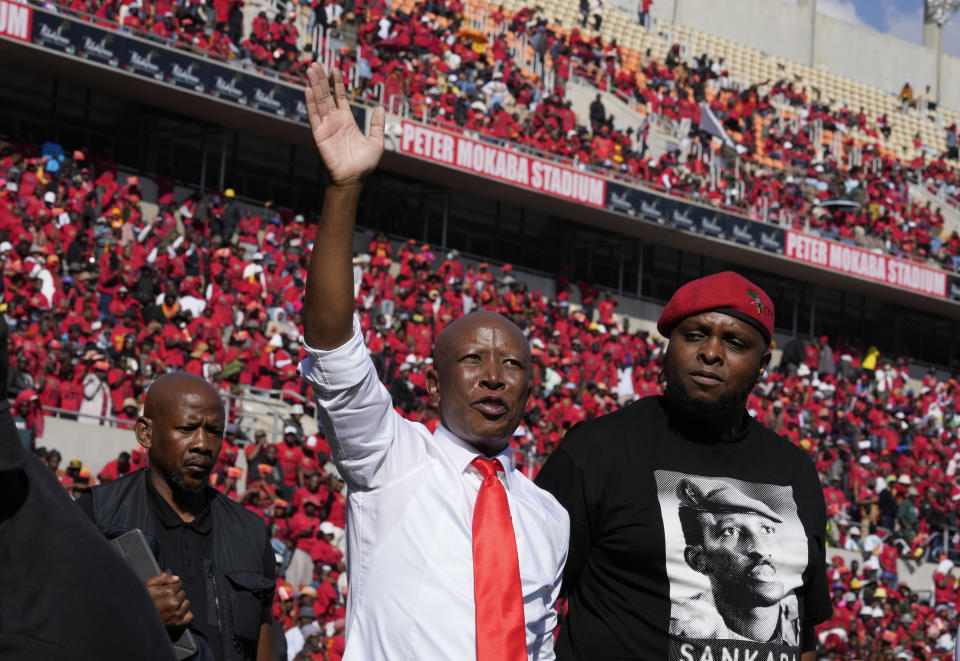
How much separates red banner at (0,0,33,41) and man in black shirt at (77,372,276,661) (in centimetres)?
1557

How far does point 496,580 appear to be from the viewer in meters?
2.92

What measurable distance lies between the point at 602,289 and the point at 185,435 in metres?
22.8

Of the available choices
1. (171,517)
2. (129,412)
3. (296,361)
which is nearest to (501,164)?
(296,361)

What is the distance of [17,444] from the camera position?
1547 millimetres

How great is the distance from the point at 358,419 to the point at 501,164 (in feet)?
69.1

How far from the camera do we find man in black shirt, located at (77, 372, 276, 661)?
3.89m

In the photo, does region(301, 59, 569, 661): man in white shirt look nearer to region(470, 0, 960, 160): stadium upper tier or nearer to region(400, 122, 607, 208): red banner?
region(400, 122, 607, 208): red banner

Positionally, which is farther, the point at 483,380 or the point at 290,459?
the point at 290,459

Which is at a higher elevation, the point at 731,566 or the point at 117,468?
the point at 117,468

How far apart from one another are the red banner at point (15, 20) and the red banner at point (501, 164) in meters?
6.25

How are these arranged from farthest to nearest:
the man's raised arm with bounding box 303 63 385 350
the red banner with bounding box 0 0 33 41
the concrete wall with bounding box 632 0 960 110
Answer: the concrete wall with bounding box 632 0 960 110 < the red banner with bounding box 0 0 33 41 < the man's raised arm with bounding box 303 63 385 350

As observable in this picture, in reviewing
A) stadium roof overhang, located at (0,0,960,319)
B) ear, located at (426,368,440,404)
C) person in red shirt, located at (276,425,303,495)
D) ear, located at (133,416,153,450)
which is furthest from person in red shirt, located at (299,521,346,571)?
stadium roof overhang, located at (0,0,960,319)

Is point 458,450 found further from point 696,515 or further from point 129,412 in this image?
point 129,412

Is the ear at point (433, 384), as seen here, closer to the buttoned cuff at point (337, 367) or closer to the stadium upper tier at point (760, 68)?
the buttoned cuff at point (337, 367)
